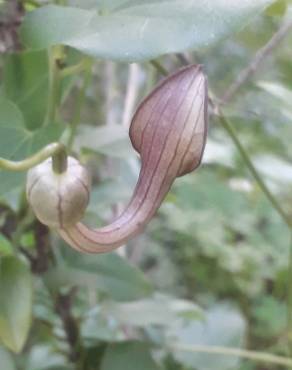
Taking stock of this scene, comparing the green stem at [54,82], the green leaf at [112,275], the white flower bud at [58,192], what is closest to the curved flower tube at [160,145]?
the white flower bud at [58,192]

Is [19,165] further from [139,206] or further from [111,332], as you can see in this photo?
[111,332]

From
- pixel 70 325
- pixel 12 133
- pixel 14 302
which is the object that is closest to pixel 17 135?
pixel 12 133

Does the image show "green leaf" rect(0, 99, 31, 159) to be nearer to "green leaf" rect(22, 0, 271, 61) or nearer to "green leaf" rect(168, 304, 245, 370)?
"green leaf" rect(22, 0, 271, 61)

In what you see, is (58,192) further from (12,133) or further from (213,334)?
(213,334)

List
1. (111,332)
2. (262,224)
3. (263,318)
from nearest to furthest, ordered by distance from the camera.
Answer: (111,332) < (263,318) < (262,224)

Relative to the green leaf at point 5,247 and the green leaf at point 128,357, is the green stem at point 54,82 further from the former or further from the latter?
the green leaf at point 128,357

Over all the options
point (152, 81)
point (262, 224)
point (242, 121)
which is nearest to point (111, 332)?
point (152, 81)
